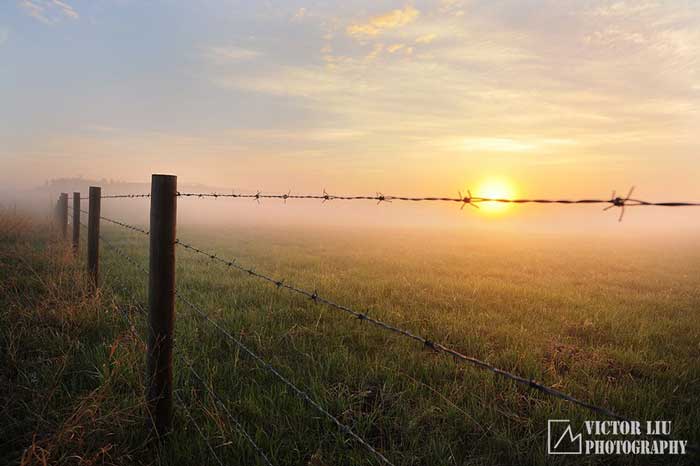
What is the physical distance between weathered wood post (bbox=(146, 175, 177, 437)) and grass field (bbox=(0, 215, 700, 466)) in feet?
0.48

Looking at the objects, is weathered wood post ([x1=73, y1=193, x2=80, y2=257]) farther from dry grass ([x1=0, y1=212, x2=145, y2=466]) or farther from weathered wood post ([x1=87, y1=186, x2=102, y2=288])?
weathered wood post ([x1=87, y1=186, x2=102, y2=288])

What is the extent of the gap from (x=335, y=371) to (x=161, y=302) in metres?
1.74

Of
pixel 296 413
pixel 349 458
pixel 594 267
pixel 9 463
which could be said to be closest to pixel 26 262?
pixel 9 463

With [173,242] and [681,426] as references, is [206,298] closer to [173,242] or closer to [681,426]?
[173,242]

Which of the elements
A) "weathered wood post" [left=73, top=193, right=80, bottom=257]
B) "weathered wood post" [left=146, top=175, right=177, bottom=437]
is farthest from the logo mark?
"weathered wood post" [left=73, top=193, right=80, bottom=257]

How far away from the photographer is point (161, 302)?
2.78m

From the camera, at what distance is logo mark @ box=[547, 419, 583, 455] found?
108 inches

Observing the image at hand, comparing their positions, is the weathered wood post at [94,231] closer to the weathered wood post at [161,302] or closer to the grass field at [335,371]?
the grass field at [335,371]

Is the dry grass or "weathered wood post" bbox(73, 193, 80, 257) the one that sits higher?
"weathered wood post" bbox(73, 193, 80, 257)

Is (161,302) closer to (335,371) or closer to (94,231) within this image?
(335,371)

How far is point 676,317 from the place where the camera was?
662cm

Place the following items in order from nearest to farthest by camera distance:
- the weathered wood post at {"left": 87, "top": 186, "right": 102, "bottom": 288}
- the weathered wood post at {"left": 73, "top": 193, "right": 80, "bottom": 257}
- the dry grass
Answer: the dry grass, the weathered wood post at {"left": 87, "top": 186, "right": 102, "bottom": 288}, the weathered wood post at {"left": 73, "top": 193, "right": 80, "bottom": 257}

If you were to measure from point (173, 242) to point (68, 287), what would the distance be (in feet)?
14.2

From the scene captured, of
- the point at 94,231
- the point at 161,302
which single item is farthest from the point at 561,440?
the point at 94,231
